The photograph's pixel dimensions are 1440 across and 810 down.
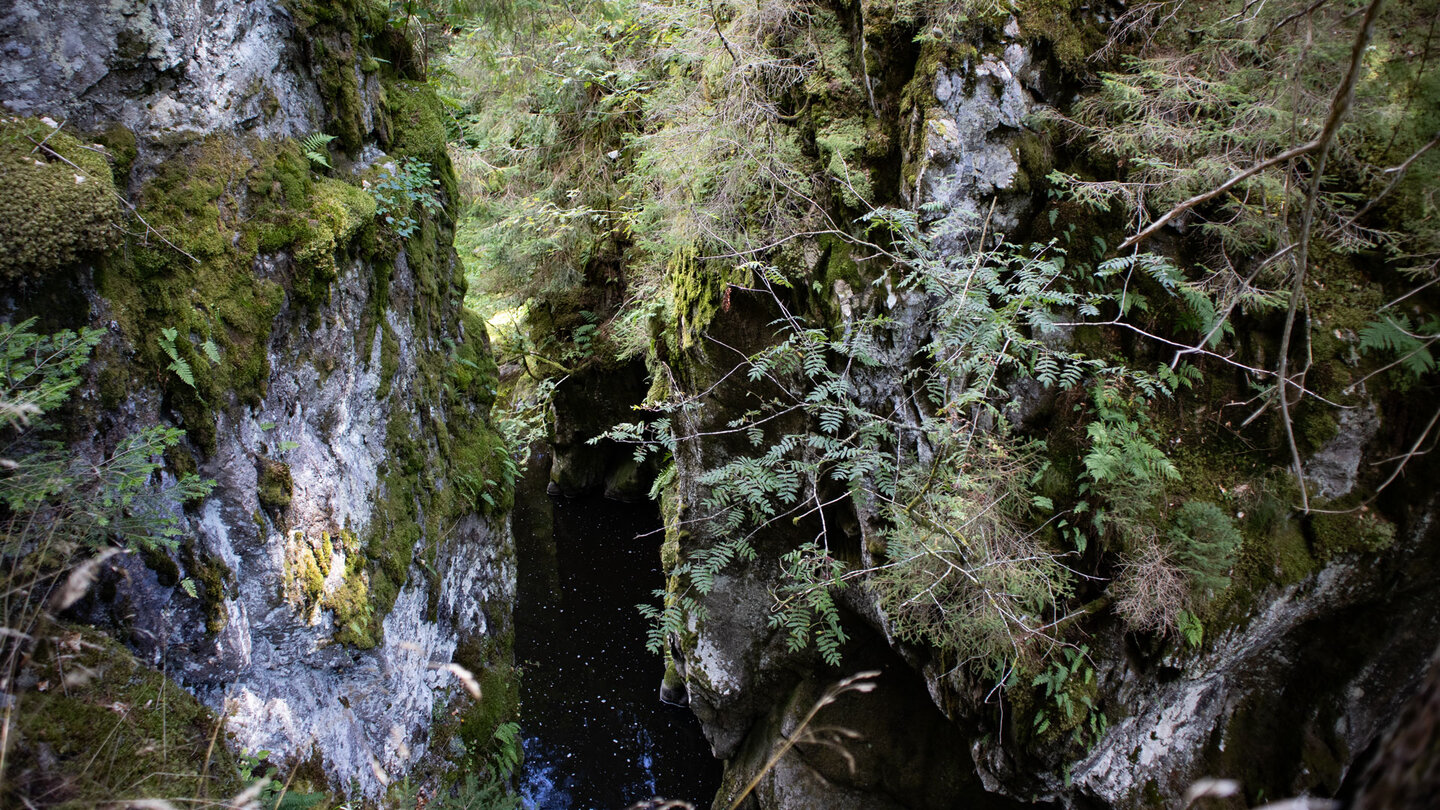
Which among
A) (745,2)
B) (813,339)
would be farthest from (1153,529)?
(745,2)

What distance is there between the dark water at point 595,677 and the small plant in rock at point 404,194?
5825mm

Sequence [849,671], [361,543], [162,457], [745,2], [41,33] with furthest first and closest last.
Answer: [849,671] → [745,2] → [361,543] → [162,457] → [41,33]

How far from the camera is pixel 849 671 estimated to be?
5.66 m

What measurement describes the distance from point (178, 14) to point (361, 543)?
324 centimetres

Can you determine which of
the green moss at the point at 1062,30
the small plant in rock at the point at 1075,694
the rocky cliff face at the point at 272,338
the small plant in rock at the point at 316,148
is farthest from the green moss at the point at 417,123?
the small plant in rock at the point at 1075,694

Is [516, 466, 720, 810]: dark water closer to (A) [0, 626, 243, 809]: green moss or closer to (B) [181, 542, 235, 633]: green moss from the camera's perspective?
(B) [181, 542, 235, 633]: green moss

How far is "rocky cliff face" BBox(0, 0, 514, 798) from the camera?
297 centimetres

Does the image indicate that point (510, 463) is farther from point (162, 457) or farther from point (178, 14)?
point (178, 14)

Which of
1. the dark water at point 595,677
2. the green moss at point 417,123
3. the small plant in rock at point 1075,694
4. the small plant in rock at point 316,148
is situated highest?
the green moss at point 417,123

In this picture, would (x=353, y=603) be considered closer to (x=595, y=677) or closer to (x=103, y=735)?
(x=103, y=735)

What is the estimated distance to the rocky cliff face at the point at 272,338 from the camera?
297cm

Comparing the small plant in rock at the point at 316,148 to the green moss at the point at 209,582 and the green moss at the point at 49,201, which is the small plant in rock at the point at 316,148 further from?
the green moss at the point at 209,582

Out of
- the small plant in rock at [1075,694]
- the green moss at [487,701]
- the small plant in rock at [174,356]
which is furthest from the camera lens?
the green moss at [487,701]

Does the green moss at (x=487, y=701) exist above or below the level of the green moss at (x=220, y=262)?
below
